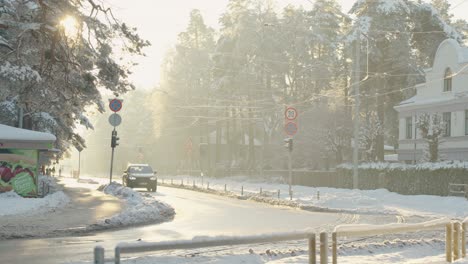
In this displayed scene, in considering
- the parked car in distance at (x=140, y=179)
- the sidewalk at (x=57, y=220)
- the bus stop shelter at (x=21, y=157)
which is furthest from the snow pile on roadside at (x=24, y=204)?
the parked car in distance at (x=140, y=179)

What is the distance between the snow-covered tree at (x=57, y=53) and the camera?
47.5ft

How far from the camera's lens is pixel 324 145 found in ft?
196

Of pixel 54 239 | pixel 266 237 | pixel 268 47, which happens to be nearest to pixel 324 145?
pixel 268 47

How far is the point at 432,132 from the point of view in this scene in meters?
41.1

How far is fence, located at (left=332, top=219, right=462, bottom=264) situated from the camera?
28.7 feet

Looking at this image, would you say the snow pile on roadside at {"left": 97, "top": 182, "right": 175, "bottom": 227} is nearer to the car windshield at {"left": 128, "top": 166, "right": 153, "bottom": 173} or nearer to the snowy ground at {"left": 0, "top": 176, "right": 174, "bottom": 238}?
the snowy ground at {"left": 0, "top": 176, "right": 174, "bottom": 238}

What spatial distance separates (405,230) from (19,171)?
19.3m

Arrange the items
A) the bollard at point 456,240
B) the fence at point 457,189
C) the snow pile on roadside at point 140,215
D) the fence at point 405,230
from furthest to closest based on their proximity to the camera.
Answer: the fence at point 457,189 → the snow pile on roadside at point 140,215 → the bollard at point 456,240 → the fence at point 405,230

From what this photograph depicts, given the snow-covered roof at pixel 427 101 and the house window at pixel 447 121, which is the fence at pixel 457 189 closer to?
the snow-covered roof at pixel 427 101

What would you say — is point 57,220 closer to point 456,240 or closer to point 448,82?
point 456,240

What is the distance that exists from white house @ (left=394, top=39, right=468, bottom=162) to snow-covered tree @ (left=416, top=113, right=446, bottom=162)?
5.34ft

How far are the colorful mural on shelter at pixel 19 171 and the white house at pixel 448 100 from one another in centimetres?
2707

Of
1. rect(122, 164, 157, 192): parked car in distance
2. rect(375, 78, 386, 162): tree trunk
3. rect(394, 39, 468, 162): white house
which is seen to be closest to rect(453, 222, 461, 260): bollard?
rect(394, 39, 468, 162): white house

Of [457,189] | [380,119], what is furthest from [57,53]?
[380,119]
